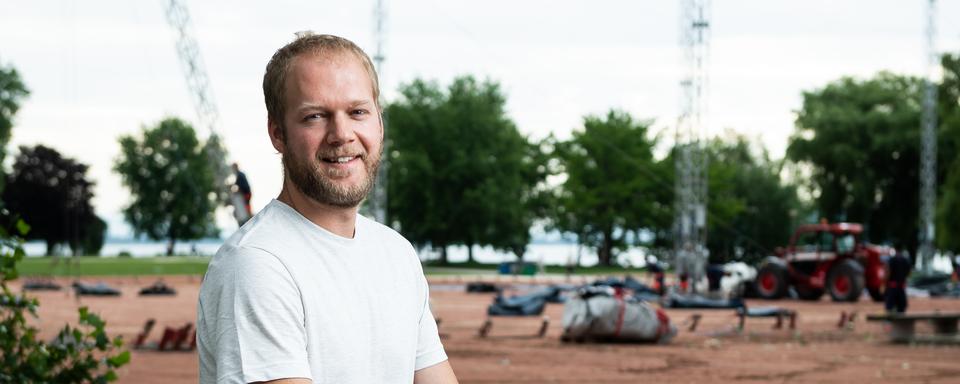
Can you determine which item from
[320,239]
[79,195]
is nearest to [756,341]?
[320,239]

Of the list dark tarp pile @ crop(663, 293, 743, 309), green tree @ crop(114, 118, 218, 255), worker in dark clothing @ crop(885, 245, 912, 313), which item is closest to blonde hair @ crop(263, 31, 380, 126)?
worker in dark clothing @ crop(885, 245, 912, 313)

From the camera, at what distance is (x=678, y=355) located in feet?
62.3

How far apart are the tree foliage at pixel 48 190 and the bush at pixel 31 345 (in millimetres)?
93921

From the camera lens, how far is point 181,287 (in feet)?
154

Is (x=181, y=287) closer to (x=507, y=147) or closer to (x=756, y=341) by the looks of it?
(x=756, y=341)

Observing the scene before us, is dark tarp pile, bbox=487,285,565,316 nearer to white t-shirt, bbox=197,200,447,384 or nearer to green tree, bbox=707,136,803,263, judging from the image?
white t-shirt, bbox=197,200,447,384

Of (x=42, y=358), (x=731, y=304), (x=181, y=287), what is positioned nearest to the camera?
(x=42, y=358)

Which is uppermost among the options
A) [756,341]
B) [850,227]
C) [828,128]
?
[828,128]

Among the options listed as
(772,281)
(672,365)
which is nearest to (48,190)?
(772,281)

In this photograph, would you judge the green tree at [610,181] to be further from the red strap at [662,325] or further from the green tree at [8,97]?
the red strap at [662,325]

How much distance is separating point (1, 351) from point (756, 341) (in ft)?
52.9

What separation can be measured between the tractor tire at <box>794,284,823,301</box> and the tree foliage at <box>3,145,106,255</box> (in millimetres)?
70298

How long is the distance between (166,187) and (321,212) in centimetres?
11994

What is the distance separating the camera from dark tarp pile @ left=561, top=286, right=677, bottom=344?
823 inches
